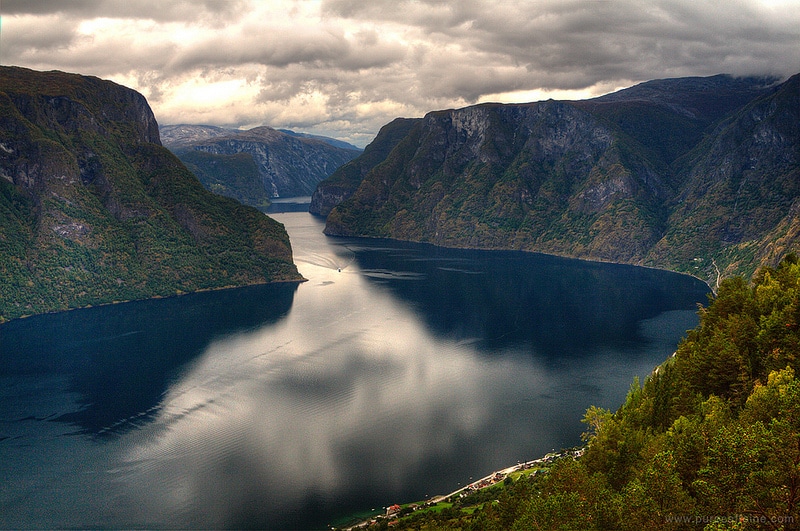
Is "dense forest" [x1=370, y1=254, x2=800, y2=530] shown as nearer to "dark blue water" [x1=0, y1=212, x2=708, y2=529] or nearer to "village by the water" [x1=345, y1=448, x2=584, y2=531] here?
"village by the water" [x1=345, y1=448, x2=584, y2=531]

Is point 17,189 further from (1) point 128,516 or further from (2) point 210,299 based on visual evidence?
(1) point 128,516

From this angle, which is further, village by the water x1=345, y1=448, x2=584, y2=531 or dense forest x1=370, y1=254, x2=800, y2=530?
village by the water x1=345, y1=448, x2=584, y2=531

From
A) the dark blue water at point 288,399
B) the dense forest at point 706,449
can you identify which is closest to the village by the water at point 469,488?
the dark blue water at point 288,399

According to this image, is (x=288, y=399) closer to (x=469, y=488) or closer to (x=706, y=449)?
(x=469, y=488)

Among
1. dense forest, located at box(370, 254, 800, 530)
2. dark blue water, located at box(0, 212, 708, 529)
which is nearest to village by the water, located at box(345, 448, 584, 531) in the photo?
dark blue water, located at box(0, 212, 708, 529)

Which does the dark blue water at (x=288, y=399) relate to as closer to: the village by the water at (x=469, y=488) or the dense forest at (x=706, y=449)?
the village by the water at (x=469, y=488)

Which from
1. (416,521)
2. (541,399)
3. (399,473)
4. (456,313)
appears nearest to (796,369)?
(416,521)
